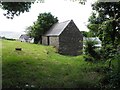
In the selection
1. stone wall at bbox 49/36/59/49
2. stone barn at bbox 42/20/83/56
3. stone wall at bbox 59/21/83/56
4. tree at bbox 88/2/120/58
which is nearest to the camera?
tree at bbox 88/2/120/58

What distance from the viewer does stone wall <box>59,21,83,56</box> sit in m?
37.9

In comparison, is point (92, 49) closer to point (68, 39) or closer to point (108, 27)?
point (108, 27)

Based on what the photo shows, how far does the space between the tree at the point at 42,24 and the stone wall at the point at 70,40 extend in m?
10.1

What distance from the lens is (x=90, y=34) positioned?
17.0 meters

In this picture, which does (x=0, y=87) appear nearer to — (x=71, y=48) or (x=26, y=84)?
(x=26, y=84)

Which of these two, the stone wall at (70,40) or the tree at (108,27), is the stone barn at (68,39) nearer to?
the stone wall at (70,40)

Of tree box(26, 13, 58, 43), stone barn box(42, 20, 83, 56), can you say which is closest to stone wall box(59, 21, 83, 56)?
stone barn box(42, 20, 83, 56)

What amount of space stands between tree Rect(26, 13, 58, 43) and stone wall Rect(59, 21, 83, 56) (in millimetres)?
10060

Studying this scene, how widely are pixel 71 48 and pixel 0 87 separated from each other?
28071 millimetres

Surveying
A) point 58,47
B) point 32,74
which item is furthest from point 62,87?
point 58,47

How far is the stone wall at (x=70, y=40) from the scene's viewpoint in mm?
37875

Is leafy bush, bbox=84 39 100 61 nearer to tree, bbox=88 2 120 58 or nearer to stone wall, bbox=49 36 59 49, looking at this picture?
tree, bbox=88 2 120 58

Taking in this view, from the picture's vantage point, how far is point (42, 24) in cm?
4891

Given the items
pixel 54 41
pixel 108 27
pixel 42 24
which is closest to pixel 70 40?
pixel 54 41
